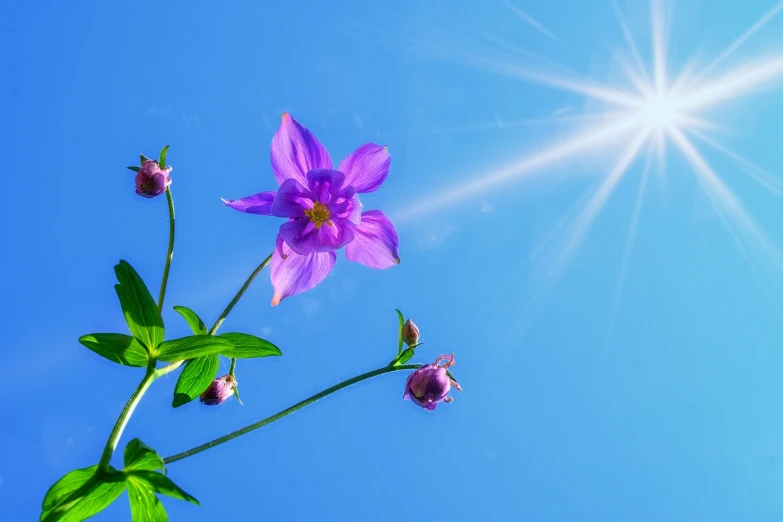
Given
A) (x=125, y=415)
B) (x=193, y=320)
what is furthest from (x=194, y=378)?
(x=125, y=415)

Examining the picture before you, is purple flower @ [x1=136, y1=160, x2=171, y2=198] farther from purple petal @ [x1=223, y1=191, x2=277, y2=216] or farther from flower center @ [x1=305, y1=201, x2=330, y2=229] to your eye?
flower center @ [x1=305, y1=201, x2=330, y2=229]

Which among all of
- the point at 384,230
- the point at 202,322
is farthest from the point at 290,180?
the point at 202,322

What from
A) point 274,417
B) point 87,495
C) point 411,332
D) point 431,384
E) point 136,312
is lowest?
point 87,495

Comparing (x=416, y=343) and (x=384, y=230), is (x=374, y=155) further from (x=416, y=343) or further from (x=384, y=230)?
(x=416, y=343)

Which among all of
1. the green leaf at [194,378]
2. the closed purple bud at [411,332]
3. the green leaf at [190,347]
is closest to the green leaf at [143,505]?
the green leaf at [190,347]

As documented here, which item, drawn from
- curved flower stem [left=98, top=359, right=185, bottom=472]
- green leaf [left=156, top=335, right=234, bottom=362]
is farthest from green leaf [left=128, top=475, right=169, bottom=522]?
green leaf [left=156, top=335, right=234, bottom=362]

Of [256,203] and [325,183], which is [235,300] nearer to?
[256,203]
